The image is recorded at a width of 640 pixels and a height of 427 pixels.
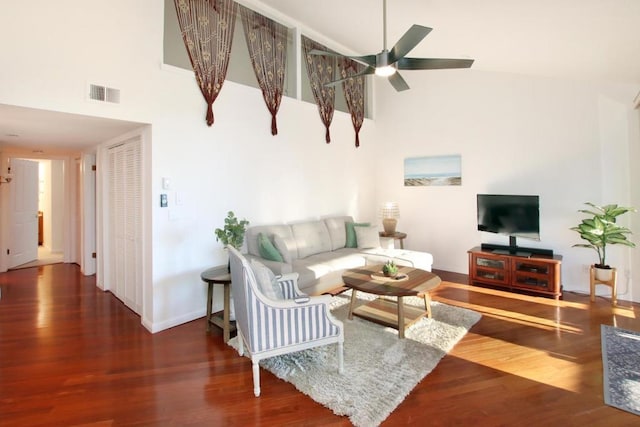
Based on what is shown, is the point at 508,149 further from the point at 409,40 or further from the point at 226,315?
the point at 226,315

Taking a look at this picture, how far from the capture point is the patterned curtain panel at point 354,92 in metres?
6.14

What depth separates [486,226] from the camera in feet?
17.1

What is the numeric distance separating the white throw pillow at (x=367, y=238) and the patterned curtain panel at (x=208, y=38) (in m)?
2.84

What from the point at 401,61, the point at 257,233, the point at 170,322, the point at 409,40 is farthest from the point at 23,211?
the point at 409,40

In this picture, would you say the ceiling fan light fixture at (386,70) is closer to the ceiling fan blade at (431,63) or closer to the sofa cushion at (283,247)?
the ceiling fan blade at (431,63)

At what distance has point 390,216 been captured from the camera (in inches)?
239

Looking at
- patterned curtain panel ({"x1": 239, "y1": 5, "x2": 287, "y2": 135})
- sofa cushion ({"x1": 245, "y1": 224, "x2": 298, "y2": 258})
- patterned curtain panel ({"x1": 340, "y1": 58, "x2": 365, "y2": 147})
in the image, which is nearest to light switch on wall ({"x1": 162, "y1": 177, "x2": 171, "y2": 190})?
sofa cushion ({"x1": 245, "y1": 224, "x2": 298, "y2": 258})

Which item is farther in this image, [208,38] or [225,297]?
[208,38]

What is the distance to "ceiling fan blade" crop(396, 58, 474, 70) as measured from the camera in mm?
2717

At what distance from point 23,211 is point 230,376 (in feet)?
22.1

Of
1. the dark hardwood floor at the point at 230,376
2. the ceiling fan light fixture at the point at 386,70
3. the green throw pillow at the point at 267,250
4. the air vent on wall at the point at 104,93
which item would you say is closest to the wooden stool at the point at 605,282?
the dark hardwood floor at the point at 230,376

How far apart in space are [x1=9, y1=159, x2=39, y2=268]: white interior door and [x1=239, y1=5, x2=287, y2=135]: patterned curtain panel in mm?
5227

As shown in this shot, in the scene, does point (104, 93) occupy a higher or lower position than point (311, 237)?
higher

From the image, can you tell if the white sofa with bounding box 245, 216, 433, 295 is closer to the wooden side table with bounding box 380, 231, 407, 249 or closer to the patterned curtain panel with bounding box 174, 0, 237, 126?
the wooden side table with bounding box 380, 231, 407, 249
